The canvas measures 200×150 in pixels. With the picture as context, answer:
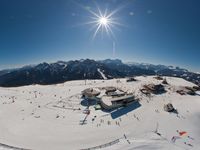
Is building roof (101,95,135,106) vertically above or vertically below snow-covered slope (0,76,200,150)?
above

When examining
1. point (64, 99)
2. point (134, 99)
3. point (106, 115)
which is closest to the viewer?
point (106, 115)

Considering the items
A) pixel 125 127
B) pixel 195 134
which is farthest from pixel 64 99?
pixel 195 134

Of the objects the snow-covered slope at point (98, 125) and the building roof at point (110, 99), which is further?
the building roof at point (110, 99)

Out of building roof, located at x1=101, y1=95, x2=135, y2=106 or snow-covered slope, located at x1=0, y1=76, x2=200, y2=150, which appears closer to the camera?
snow-covered slope, located at x1=0, y1=76, x2=200, y2=150

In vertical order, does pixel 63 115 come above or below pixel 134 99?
below

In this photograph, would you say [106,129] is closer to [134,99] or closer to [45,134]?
[45,134]

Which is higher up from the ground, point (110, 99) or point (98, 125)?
point (110, 99)

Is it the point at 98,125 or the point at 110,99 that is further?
the point at 110,99

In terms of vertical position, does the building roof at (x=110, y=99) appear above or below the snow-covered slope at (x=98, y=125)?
above
